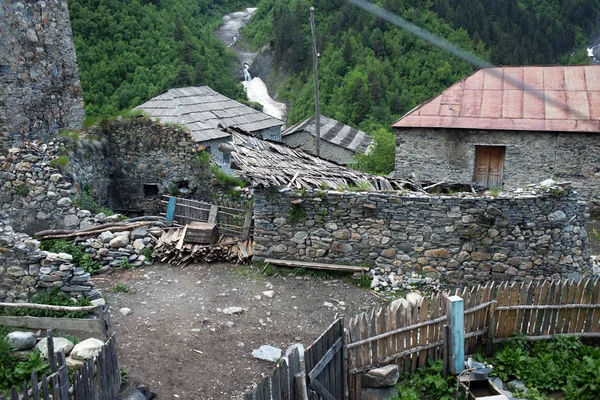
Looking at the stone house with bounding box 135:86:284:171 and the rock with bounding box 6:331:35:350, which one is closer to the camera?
the rock with bounding box 6:331:35:350

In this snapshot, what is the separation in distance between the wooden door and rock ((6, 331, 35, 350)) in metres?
12.4

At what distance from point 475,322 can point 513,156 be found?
29.8 feet

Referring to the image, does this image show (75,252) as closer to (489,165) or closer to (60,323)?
(60,323)

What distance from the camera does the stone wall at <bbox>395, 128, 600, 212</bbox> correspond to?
44.9ft

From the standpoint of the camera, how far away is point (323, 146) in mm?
24672

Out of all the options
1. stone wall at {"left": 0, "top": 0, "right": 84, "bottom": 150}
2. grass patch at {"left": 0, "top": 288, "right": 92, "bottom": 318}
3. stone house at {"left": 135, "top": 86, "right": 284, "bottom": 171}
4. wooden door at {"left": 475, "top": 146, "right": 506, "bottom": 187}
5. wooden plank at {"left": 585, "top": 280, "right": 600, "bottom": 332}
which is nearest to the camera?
grass patch at {"left": 0, "top": 288, "right": 92, "bottom": 318}

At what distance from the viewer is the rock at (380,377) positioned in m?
5.67

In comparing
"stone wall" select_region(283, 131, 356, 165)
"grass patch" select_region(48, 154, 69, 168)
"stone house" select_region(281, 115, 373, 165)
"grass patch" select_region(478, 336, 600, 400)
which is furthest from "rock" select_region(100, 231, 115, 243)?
"stone wall" select_region(283, 131, 356, 165)

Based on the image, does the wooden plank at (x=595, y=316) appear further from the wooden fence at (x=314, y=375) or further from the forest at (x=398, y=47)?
the forest at (x=398, y=47)

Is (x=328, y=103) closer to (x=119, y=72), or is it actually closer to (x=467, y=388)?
(x=119, y=72)

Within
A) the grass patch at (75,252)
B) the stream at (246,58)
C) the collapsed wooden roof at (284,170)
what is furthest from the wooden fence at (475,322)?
the stream at (246,58)

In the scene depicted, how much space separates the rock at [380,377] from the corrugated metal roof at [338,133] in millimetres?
18754

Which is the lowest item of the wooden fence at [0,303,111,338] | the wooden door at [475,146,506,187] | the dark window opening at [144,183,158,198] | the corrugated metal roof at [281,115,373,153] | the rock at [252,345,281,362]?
the rock at [252,345,281,362]

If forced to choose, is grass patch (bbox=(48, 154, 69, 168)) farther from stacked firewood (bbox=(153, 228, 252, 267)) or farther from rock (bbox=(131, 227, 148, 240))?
stacked firewood (bbox=(153, 228, 252, 267))
